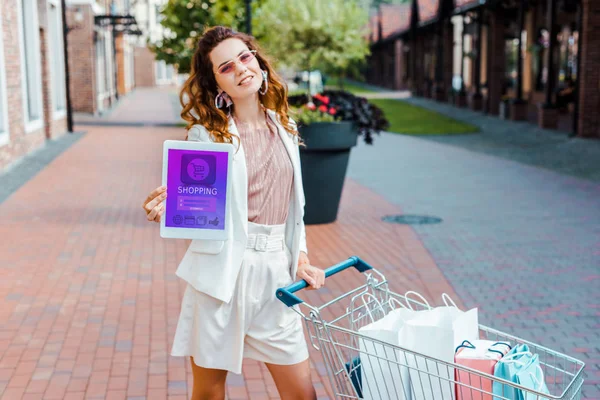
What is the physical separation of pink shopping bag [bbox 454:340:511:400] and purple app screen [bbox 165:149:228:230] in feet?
2.78

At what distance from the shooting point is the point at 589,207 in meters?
10.2

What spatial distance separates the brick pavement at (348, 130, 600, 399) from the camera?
18.5ft

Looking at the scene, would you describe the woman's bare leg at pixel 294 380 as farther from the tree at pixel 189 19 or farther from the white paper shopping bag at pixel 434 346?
the tree at pixel 189 19

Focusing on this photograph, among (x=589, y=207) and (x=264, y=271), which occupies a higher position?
(x=264, y=271)

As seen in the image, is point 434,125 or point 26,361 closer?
point 26,361

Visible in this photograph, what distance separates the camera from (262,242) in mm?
2910

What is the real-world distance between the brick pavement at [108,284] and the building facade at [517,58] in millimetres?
10158

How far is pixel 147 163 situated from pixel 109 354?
10.4 m

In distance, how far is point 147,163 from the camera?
15062mm

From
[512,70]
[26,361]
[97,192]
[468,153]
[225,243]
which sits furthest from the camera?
[512,70]

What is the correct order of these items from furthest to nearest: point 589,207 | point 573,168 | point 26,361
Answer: point 573,168 < point 589,207 < point 26,361

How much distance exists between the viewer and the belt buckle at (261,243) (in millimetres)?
2902

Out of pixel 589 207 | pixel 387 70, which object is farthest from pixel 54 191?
pixel 387 70

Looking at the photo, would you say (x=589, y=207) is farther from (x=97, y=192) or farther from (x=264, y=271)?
(x=264, y=271)
